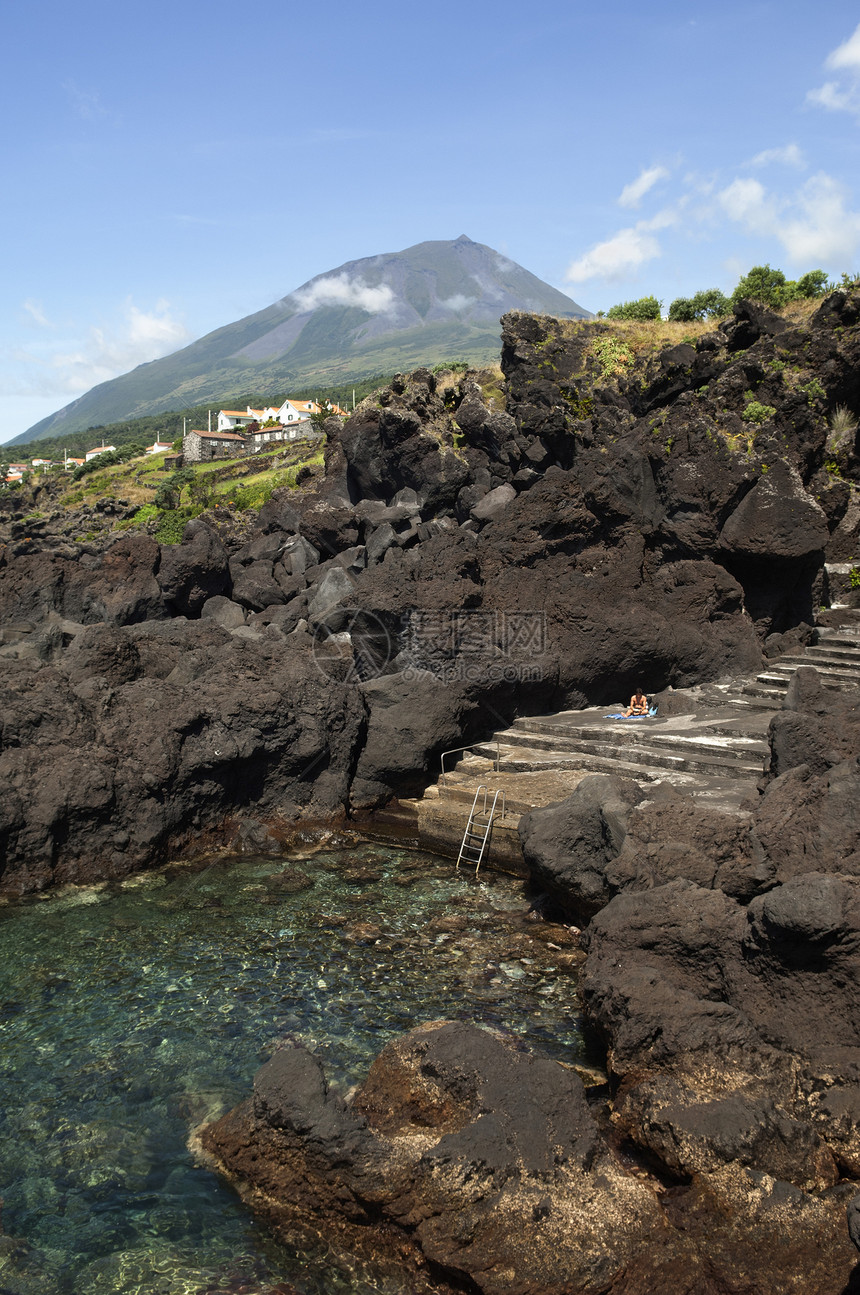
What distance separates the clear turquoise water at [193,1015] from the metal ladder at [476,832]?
0.35 metres

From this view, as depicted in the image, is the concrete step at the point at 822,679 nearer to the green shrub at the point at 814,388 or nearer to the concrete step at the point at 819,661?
the concrete step at the point at 819,661

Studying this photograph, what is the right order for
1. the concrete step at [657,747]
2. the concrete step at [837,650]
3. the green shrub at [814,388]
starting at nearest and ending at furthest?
1. the concrete step at [657,747]
2. the concrete step at [837,650]
3. the green shrub at [814,388]

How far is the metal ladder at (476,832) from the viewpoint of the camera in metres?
12.1

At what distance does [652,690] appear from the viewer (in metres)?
16.8

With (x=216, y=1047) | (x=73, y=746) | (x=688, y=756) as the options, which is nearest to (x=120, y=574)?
(x=73, y=746)

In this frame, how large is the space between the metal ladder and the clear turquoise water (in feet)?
1.15

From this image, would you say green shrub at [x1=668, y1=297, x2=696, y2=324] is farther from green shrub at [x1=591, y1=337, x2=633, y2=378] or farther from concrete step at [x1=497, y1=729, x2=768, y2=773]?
concrete step at [x1=497, y1=729, x2=768, y2=773]

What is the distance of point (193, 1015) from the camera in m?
8.12

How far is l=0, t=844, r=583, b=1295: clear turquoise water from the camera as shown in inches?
213

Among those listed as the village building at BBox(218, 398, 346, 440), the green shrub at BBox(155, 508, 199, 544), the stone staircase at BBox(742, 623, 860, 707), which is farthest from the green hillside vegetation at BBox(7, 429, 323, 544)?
the stone staircase at BBox(742, 623, 860, 707)

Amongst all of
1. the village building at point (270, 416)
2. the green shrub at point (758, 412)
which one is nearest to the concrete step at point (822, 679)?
the green shrub at point (758, 412)

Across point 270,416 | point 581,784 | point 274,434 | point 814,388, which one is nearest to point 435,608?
point 581,784

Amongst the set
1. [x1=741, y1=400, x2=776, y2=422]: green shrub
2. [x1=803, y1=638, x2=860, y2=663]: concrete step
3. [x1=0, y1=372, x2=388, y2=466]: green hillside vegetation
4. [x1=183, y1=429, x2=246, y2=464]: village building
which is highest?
[x1=0, y1=372, x2=388, y2=466]: green hillside vegetation

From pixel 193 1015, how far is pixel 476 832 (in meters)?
5.16
